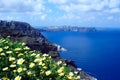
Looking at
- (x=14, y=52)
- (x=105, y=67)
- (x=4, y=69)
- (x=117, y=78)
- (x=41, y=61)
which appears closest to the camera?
(x=4, y=69)

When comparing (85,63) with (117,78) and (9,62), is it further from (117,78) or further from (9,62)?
(9,62)

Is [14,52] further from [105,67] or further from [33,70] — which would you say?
[105,67]

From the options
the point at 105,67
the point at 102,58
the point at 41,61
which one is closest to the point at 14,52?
the point at 41,61

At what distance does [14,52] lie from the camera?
11.8 m

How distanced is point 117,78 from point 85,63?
35560mm

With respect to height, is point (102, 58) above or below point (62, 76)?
below

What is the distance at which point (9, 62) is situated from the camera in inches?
425

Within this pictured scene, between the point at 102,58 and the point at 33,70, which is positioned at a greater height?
the point at 33,70

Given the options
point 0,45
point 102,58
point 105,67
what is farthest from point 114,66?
point 0,45

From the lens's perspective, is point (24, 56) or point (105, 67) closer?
point (24, 56)

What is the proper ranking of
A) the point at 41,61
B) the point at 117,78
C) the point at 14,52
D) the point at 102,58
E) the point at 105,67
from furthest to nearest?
the point at 102,58
the point at 105,67
the point at 117,78
the point at 14,52
the point at 41,61

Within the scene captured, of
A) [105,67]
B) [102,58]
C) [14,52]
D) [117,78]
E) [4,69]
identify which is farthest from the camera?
[102,58]

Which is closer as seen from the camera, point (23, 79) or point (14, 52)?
point (23, 79)

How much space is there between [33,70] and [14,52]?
187 cm
